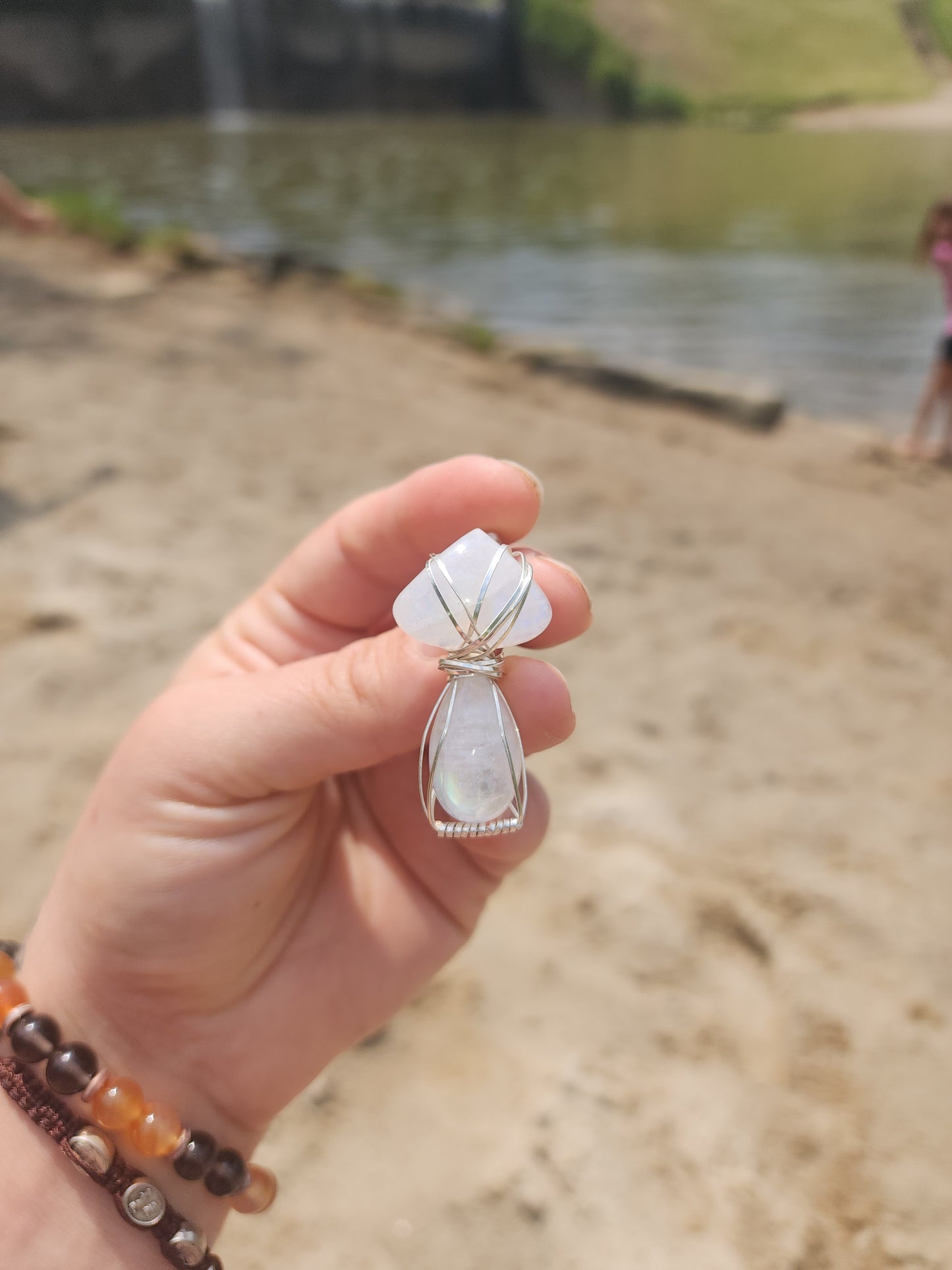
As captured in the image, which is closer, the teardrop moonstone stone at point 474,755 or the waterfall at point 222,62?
the teardrop moonstone stone at point 474,755

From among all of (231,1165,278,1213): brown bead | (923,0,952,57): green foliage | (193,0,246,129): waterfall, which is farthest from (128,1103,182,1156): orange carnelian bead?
(193,0,246,129): waterfall

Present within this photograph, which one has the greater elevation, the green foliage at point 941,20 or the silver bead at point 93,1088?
the green foliage at point 941,20

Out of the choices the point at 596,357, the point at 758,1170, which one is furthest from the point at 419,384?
the point at 758,1170

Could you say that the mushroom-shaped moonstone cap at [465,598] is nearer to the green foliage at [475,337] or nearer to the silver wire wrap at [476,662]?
the silver wire wrap at [476,662]

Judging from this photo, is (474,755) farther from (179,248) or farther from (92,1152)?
(179,248)

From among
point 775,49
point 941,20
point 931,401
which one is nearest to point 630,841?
point 931,401

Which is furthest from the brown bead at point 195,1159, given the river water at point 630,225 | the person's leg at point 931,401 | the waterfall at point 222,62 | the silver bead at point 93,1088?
the waterfall at point 222,62

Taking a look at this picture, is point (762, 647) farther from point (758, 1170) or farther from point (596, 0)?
point (596, 0)

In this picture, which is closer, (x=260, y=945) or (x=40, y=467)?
(x=260, y=945)
